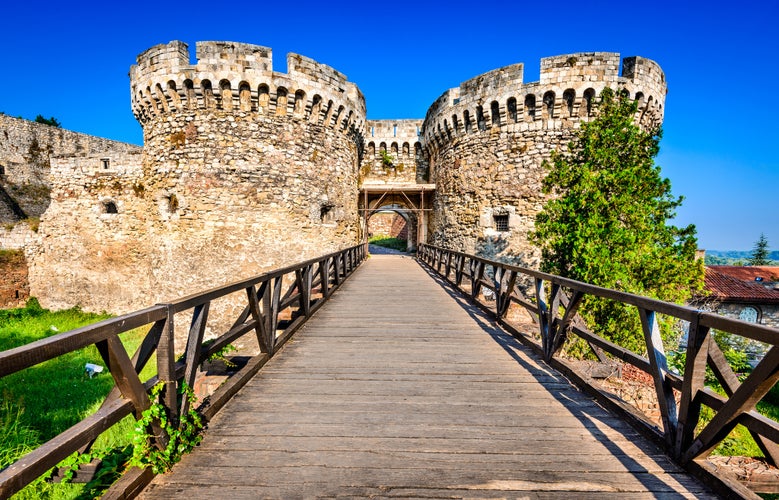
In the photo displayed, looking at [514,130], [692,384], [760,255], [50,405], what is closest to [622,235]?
[514,130]

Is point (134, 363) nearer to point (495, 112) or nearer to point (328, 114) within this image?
point (328, 114)

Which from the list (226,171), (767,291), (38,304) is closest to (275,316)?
(226,171)

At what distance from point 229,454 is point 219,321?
893 centimetres

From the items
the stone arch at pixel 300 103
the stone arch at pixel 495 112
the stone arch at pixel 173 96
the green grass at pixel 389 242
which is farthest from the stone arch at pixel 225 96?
the green grass at pixel 389 242

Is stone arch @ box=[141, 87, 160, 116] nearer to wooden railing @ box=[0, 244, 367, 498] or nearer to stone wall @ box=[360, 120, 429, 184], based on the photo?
stone wall @ box=[360, 120, 429, 184]

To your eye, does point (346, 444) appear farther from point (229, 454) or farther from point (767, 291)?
point (767, 291)

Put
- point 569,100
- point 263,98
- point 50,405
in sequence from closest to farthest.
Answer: point 50,405 → point 263,98 → point 569,100

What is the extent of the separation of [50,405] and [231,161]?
6.68 meters

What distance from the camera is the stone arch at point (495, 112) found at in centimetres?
1168

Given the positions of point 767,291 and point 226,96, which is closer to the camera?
point 226,96

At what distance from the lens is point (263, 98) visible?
10062mm

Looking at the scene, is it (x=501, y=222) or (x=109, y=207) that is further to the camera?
(x=109, y=207)

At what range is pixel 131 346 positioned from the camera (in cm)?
1015

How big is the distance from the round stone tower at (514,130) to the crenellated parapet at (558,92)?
28 millimetres
